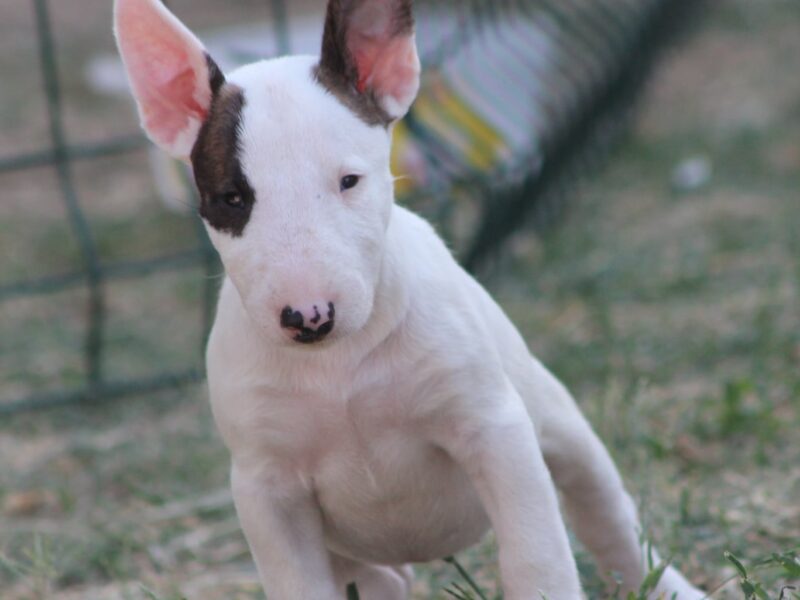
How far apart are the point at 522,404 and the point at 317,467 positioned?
357mm

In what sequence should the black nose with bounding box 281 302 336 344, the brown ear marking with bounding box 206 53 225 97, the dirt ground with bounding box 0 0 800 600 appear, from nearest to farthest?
the black nose with bounding box 281 302 336 344 < the brown ear marking with bounding box 206 53 225 97 < the dirt ground with bounding box 0 0 800 600

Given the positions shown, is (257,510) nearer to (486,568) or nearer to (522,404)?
(522,404)

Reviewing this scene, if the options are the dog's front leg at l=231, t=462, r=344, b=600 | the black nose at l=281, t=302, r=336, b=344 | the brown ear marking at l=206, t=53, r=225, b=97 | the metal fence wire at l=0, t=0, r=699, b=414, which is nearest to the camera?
the black nose at l=281, t=302, r=336, b=344

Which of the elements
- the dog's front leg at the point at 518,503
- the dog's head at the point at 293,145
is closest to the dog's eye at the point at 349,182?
the dog's head at the point at 293,145

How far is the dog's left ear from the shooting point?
2504 mm

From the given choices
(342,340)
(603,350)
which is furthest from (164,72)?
(603,350)

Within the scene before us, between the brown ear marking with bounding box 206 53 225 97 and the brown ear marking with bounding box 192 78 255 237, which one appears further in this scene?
the brown ear marking with bounding box 206 53 225 97

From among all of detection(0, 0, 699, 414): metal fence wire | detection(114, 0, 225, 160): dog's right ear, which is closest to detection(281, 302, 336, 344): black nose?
detection(114, 0, 225, 160): dog's right ear

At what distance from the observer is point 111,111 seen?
10.6 metres

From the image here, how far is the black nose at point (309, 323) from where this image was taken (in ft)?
7.30

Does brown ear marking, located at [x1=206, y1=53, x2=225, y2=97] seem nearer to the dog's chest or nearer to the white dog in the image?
the white dog

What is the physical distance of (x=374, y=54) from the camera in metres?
2.55

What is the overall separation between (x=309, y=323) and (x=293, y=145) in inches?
11.1

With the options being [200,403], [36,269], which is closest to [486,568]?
[200,403]
